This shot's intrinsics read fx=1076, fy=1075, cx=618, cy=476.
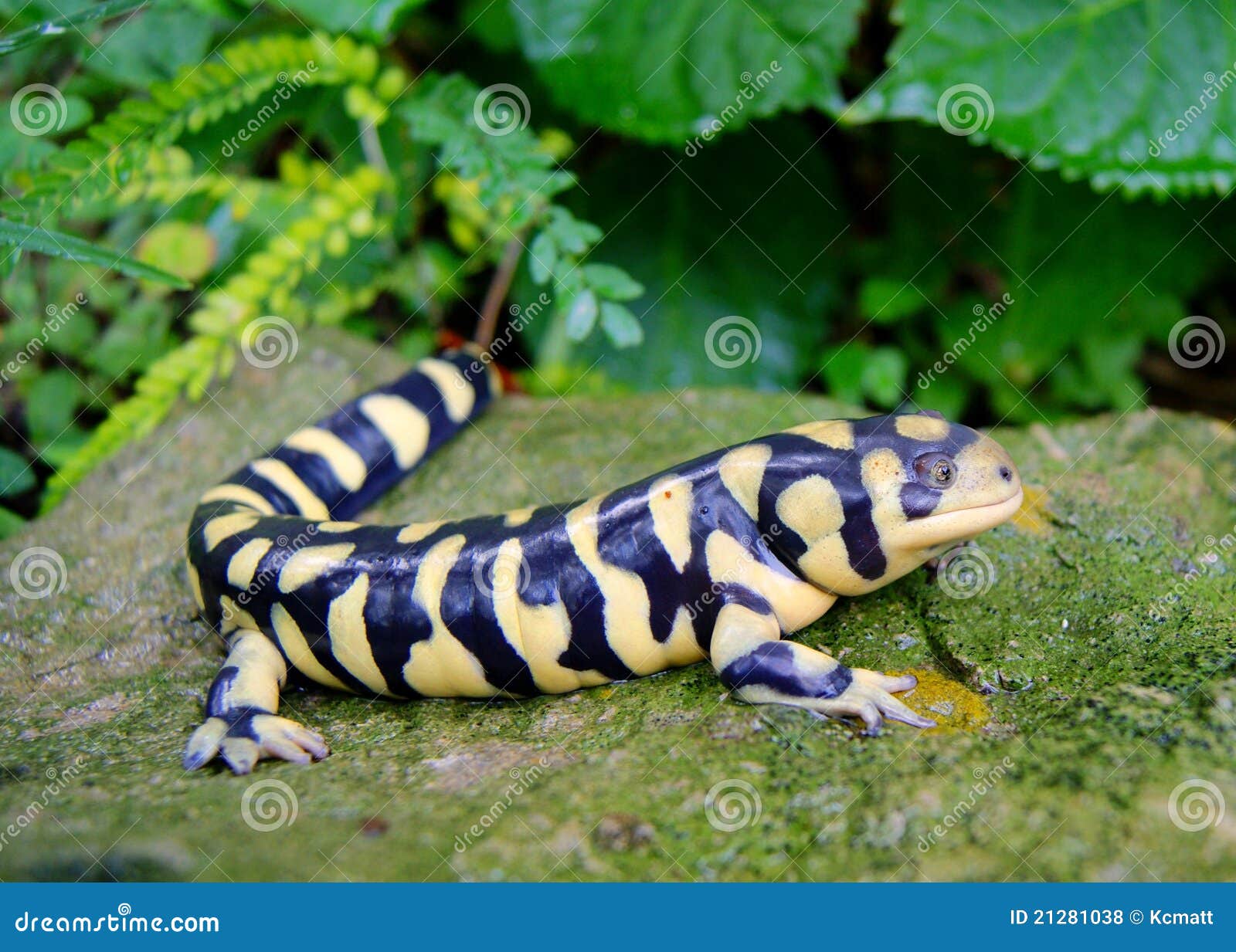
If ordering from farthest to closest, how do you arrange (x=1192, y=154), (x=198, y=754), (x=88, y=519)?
(x=88, y=519) → (x=1192, y=154) → (x=198, y=754)

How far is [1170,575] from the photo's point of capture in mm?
2895

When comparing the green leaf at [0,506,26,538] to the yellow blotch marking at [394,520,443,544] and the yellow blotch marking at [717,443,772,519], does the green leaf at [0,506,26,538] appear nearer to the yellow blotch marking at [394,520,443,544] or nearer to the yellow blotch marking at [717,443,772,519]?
the yellow blotch marking at [394,520,443,544]

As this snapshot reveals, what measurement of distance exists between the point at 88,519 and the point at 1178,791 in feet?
11.4

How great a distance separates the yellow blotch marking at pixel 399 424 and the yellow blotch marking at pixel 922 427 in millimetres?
1820

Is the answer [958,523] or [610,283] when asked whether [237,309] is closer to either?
[610,283]

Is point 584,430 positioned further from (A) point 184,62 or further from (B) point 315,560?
(A) point 184,62

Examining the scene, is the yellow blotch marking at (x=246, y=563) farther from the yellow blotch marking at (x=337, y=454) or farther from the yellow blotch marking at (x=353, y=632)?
the yellow blotch marking at (x=337, y=454)

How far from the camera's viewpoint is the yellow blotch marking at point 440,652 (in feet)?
9.30

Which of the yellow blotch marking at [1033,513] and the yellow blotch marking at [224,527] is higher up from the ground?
the yellow blotch marking at [1033,513]

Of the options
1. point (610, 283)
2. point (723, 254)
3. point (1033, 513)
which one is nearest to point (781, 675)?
point (1033, 513)

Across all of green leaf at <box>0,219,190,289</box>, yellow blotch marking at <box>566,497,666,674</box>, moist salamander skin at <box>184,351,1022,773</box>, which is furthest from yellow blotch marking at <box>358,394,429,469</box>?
yellow blotch marking at <box>566,497,666,674</box>

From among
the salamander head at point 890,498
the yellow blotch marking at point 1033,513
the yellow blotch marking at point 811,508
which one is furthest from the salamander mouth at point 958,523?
the yellow blotch marking at point 1033,513

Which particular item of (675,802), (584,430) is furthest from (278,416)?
(675,802)

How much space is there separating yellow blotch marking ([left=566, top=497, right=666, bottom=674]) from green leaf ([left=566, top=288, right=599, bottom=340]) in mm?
937
